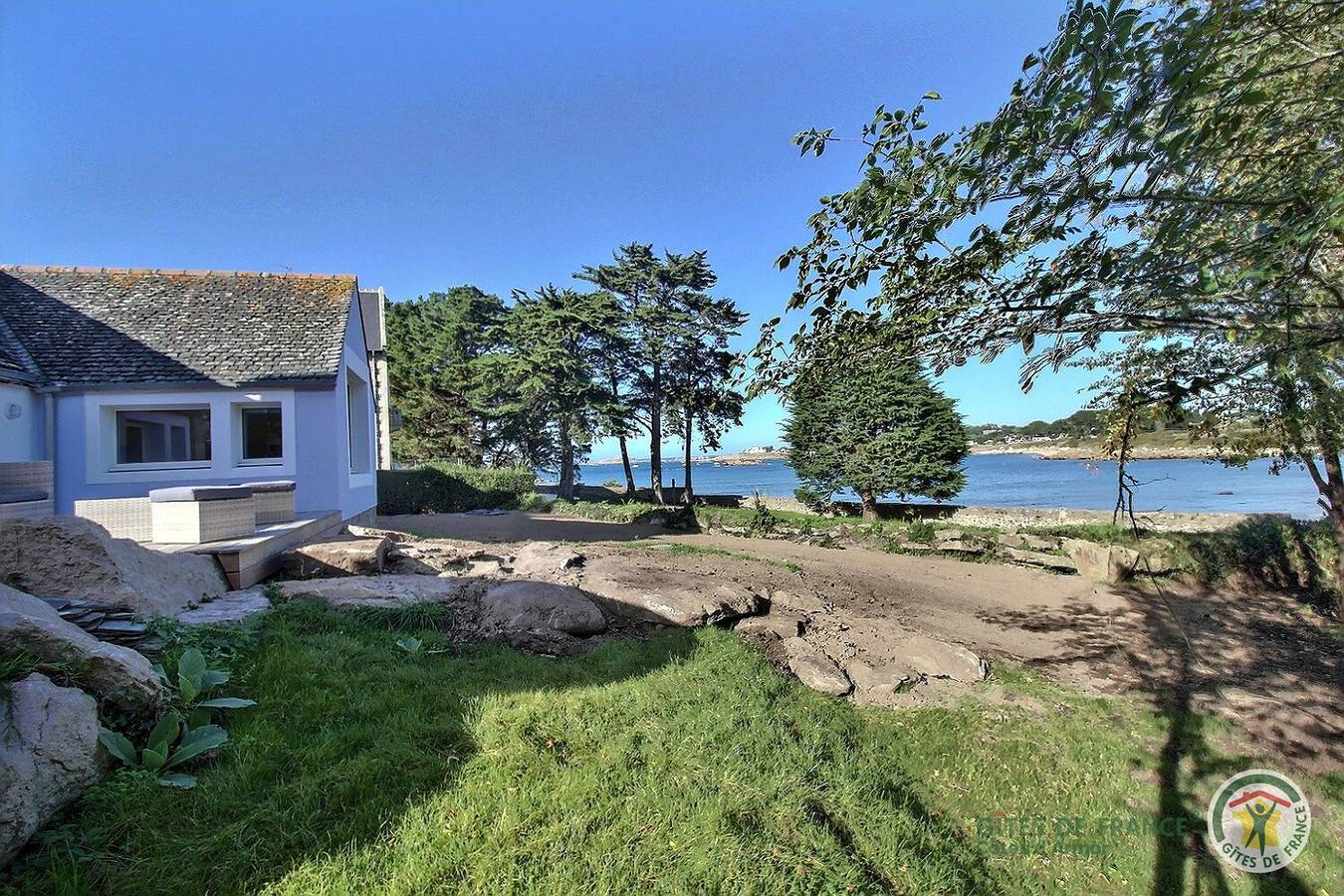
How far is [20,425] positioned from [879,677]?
1393 cm

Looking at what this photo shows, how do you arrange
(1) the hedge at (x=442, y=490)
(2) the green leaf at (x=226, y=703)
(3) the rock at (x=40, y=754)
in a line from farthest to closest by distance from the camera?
1. (1) the hedge at (x=442, y=490)
2. (2) the green leaf at (x=226, y=703)
3. (3) the rock at (x=40, y=754)

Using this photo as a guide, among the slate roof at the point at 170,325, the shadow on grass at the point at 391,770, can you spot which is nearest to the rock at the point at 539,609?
the shadow on grass at the point at 391,770

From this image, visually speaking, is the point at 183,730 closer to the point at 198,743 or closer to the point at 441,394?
the point at 198,743

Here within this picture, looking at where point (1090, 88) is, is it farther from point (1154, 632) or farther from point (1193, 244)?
point (1154, 632)

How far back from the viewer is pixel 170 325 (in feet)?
36.0

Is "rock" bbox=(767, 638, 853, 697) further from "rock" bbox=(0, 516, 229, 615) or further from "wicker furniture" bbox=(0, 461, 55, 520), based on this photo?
"wicker furniture" bbox=(0, 461, 55, 520)

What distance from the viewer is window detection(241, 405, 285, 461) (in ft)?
36.7

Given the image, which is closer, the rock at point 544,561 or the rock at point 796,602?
the rock at point 796,602

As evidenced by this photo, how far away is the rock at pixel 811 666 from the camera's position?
17.0 ft

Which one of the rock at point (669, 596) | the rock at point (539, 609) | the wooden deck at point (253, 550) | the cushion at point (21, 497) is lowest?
the rock at point (669, 596)

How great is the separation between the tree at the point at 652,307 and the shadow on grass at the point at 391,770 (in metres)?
20.2

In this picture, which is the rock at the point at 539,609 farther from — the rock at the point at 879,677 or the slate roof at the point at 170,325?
the slate roof at the point at 170,325

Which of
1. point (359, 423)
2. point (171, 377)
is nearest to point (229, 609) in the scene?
point (171, 377)

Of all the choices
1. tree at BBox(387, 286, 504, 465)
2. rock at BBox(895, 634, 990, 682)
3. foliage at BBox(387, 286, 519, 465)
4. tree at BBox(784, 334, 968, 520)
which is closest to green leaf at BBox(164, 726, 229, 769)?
rock at BBox(895, 634, 990, 682)
